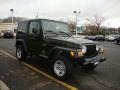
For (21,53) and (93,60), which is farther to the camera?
(21,53)

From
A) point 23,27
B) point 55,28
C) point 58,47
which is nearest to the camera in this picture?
point 58,47

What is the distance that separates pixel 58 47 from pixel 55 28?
133cm

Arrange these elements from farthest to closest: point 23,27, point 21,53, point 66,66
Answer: point 21,53, point 23,27, point 66,66

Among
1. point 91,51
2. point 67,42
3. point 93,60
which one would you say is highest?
point 67,42

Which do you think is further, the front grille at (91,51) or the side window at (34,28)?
the side window at (34,28)

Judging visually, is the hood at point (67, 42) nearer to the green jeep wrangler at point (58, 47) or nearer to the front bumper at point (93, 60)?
the green jeep wrangler at point (58, 47)

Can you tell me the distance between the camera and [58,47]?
627cm

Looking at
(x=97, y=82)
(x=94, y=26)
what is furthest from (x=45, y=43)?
(x=94, y=26)

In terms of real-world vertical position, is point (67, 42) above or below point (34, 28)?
below

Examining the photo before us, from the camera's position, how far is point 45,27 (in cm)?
713

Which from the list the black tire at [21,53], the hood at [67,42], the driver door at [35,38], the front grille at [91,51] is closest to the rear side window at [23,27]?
the driver door at [35,38]

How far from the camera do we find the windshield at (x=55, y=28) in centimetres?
712

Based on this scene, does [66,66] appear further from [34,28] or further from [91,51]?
[34,28]

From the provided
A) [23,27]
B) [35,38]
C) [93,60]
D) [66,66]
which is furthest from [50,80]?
[23,27]
